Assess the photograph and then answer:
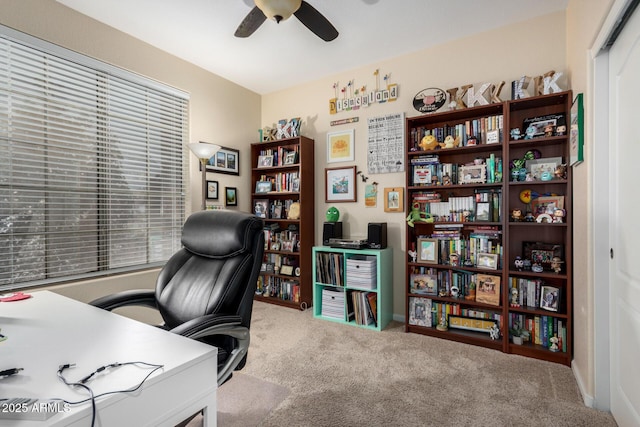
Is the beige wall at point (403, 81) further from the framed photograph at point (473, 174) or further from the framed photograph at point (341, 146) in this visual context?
the framed photograph at point (473, 174)

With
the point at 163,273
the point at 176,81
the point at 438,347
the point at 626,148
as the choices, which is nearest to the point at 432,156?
the point at 626,148

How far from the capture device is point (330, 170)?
3.49 metres

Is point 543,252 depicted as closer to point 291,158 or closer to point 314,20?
point 314,20

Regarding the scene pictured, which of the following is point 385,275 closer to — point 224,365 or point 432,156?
point 432,156

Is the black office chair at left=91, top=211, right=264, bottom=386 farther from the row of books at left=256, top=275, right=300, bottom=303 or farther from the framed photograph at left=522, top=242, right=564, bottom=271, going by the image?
the framed photograph at left=522, top=242, right=564, bottom=271

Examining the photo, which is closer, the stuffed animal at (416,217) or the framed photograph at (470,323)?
Result: the framed photograph at (470,323)

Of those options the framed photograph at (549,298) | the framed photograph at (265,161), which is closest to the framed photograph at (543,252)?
the framed photograph at (549,298)

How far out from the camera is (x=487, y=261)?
8.04 ft

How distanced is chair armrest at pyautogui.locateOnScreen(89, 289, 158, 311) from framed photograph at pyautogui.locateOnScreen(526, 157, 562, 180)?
2789 millimetres

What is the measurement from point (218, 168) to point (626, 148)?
331 centimetres

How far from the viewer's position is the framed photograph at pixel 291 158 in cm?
350

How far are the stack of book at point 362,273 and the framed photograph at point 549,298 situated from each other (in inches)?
51.0

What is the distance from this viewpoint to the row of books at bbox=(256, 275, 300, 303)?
3.47m

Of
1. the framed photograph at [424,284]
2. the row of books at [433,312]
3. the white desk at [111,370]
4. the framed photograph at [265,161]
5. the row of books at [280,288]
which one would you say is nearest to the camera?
the white desk at [111,370]
